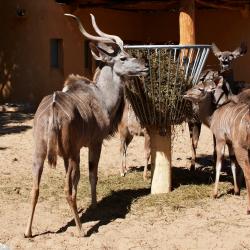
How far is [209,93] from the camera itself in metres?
6.88

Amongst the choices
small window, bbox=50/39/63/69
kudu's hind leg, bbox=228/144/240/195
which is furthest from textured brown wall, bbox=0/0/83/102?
kudu's hind leg, bbox=228/144/240/195

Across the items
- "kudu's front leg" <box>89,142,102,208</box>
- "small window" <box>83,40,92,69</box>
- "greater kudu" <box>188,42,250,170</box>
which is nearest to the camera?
"kudu's front leg" <box>89,142,102,208</box>

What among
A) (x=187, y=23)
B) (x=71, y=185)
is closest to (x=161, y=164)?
(x=71, y=185)

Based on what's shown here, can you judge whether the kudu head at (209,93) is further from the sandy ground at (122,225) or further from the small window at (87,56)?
the small window at (87,56)

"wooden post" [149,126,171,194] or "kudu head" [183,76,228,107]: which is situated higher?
"kudu head" [183,76,228,107]

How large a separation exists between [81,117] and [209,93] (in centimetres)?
197

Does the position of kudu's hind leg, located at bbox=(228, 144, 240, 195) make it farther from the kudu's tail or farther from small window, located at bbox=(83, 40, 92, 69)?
small window, located at bbox=(83, 40, 92, 69)

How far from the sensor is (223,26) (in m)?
15.1

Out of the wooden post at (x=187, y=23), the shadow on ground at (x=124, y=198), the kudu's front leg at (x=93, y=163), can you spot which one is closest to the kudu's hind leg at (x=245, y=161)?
the shadow on ground at (x=124, y=198)

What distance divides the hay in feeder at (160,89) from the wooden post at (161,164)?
0.16 meters

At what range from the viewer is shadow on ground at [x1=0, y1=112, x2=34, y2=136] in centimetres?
1087

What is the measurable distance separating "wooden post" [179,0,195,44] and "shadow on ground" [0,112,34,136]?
3639 mm

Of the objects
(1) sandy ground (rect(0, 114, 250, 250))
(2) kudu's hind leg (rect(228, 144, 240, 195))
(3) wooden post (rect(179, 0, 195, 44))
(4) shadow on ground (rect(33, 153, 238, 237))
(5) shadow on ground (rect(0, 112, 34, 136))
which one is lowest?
(5) shadow on ground (rect(0, 112, 34, 136))

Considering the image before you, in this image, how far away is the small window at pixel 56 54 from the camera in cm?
1377
